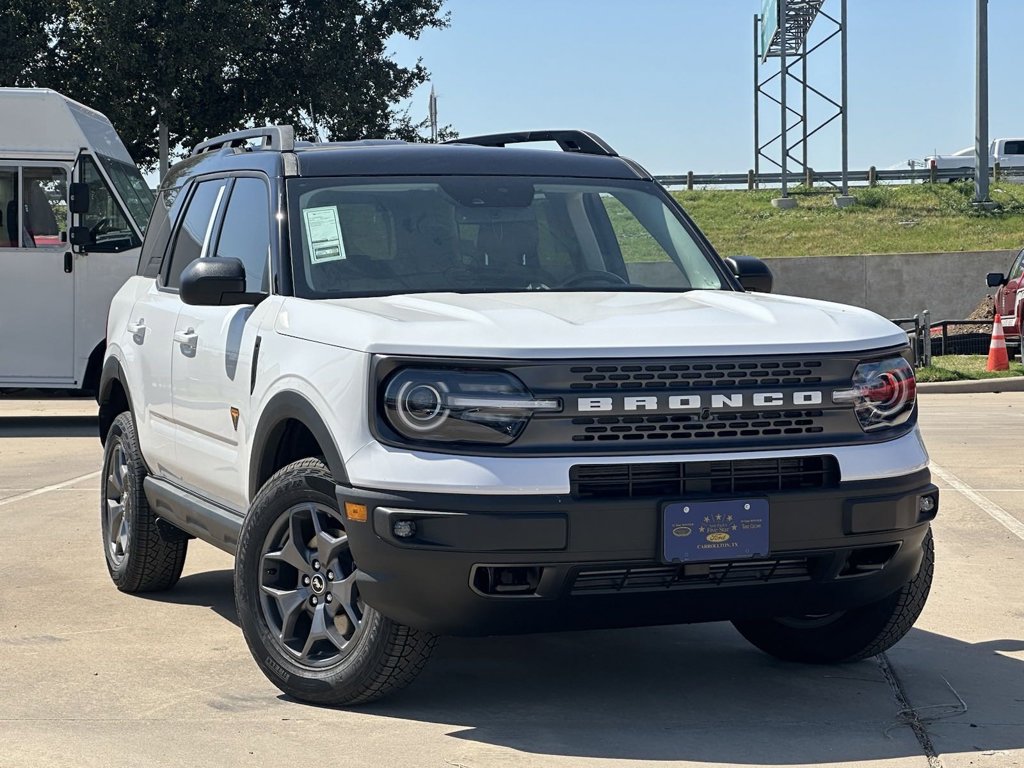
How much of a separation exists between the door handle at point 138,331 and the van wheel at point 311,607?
2041 millimetres

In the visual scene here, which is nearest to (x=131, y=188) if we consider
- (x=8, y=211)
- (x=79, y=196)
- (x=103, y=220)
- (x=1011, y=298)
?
(x=103, y=220)

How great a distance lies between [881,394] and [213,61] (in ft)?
80.4

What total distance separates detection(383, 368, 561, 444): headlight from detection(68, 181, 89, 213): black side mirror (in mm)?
11451

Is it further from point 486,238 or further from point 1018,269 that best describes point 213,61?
point 486,238

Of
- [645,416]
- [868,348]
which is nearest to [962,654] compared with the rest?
[868,348]

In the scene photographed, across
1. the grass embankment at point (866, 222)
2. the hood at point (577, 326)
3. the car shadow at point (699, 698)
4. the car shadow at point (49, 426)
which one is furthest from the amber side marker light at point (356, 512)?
Answer: the grass embankment at point (866, 222)

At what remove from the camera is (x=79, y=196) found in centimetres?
1530

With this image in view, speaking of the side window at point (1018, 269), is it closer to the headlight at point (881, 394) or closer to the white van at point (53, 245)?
the white van at point (53, 245)

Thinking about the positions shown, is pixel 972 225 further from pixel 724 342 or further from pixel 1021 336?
pixel 724 342

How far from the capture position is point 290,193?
19.2 feet

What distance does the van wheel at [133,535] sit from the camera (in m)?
6.99

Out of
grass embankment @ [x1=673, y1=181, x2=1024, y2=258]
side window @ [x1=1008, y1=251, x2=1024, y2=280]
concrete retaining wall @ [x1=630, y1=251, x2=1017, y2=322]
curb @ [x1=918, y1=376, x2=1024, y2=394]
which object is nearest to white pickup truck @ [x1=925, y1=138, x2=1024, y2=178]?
grass embankment @ [x1=673, y1=181, x2=1024, y2=258]

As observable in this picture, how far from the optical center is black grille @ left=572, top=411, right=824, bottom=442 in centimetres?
460

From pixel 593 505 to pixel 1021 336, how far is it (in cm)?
1715
